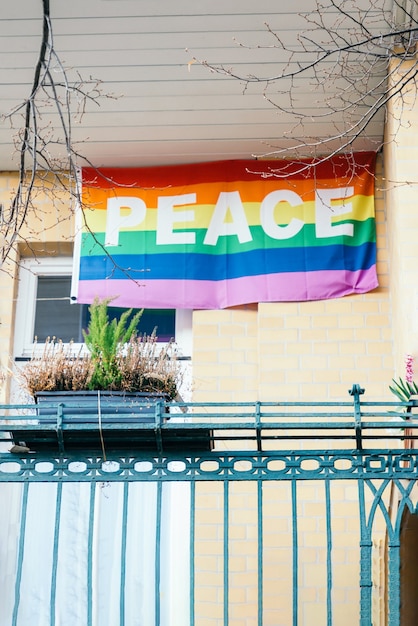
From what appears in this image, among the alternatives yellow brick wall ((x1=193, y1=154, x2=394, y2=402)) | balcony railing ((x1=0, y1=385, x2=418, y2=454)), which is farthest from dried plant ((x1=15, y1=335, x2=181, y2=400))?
yellow brick wall ((x1=193, y1=154, x2=394, y2=402))

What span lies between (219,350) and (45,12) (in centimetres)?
275

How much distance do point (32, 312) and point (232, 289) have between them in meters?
1.61

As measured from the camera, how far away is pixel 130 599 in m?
6.24

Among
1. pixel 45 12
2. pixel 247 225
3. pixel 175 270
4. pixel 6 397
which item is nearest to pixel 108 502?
pixel 6 397

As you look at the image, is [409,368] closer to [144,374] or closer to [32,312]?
[144,374]

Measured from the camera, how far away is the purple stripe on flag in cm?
688

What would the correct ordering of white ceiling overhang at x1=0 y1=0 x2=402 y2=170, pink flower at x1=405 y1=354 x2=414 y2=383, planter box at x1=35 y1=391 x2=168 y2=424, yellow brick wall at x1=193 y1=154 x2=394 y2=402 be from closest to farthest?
planter box at x1=35 y1=391 x2=168 y2=424
pink flower at x1=405 y1=354 x2=414 y2=383
white ceiling overhang at x1=0 y1=0 x2=402 y2=170
yellow brick wall at x1=193 y1=154 x2=394 y2=402

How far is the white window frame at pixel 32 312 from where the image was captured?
283 inches

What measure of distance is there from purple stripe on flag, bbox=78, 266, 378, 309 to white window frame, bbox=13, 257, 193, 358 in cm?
28

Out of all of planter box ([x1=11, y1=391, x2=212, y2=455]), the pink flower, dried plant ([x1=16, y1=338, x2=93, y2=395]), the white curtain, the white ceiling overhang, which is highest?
the white ceiling overhang

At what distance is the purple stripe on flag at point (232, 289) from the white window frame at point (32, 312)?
28 centimetres

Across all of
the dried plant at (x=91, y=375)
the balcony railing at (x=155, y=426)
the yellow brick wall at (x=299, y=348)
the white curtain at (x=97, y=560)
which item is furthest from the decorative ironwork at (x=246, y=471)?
the yellow brick wall at (x=299, y=348)

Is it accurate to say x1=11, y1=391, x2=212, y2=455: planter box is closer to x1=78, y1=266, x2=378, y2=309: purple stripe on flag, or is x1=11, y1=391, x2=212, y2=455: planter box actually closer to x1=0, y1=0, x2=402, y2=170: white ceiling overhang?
x1=0, y1=0, x2=402, y2=170: white ceiling overhang

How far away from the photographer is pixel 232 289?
22.9 feet
